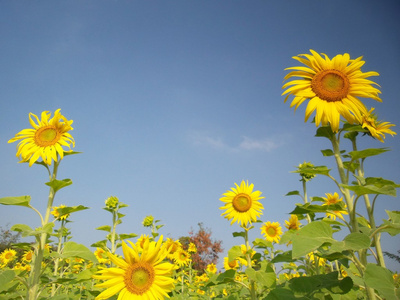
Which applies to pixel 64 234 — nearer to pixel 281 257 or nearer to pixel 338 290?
pixel 281 257

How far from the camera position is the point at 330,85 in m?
2.75

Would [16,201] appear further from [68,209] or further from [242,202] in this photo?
[242,202]

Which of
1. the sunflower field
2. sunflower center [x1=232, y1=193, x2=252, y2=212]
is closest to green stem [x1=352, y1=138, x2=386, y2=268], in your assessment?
the sunflower field

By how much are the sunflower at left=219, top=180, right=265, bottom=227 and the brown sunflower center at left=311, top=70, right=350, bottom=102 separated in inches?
148

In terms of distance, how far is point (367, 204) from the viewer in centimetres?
268

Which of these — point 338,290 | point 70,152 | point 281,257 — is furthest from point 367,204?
point 70,152

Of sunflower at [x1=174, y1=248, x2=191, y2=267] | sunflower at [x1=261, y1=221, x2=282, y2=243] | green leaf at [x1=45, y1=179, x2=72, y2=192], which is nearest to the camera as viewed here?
green leaf at [x1=45, y1=179, x2=72, y2=192]

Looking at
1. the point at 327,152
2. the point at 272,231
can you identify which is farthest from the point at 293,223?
the point at 327,152

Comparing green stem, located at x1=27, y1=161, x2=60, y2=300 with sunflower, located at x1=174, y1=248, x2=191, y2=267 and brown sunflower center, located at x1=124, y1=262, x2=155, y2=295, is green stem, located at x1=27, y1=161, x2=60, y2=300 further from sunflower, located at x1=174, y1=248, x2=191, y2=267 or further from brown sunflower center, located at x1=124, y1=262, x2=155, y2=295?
sunflower, located at x1=174, y1=248, x2=191, y2=267

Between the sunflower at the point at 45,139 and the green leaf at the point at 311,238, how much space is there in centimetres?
302

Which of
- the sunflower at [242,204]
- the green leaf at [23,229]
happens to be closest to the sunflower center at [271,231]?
the sunflower at [242,204]

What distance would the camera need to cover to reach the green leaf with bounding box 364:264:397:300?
1828 millimetres

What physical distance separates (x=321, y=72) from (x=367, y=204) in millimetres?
1414

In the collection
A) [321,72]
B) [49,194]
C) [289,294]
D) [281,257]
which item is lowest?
[289,294]
